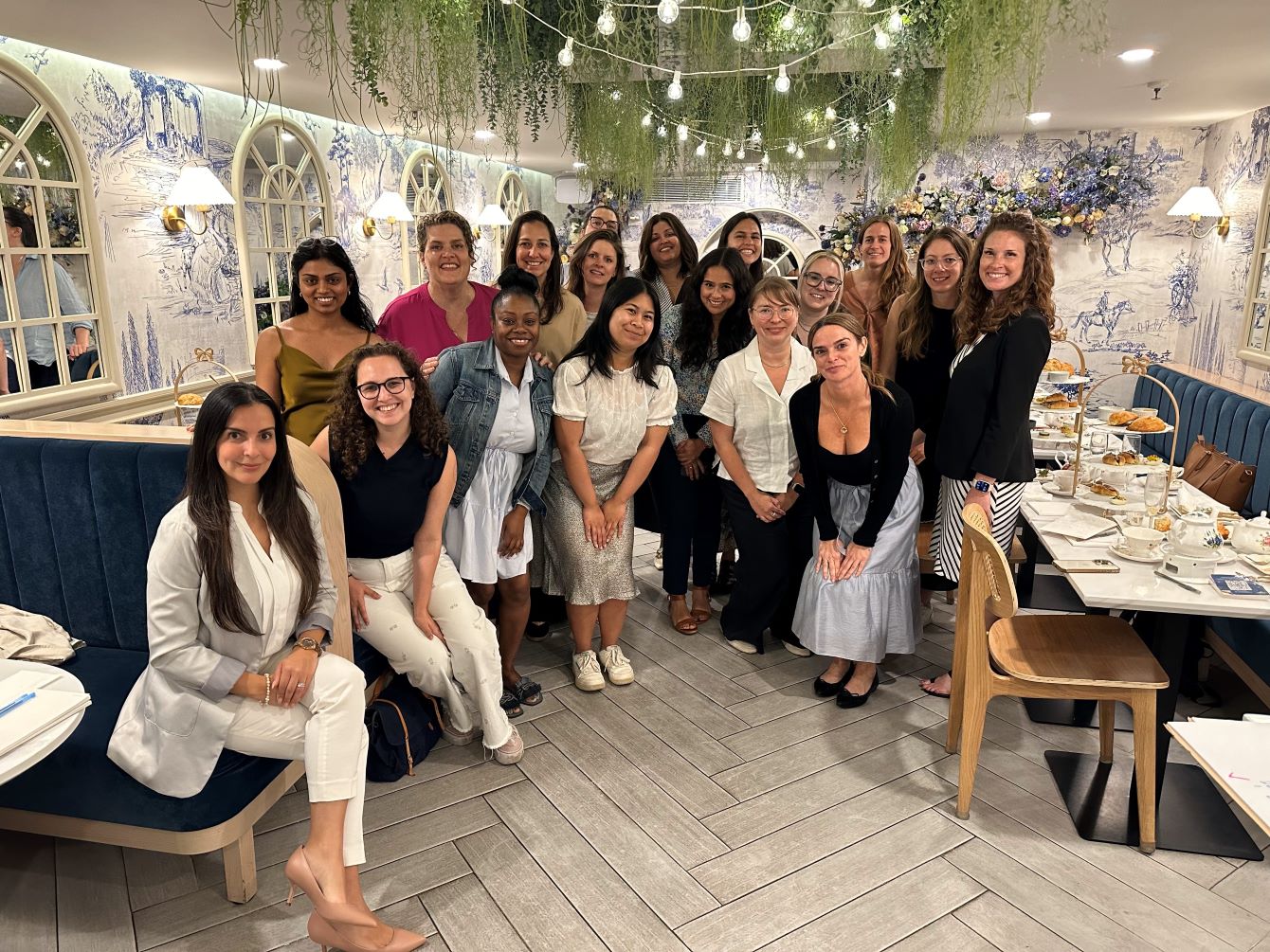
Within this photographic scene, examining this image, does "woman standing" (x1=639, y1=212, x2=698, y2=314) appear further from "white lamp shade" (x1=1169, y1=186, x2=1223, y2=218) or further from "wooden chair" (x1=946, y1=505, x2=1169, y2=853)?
"white lamp shade" (x1=1169, y1=186, x2=1223, y2=218)

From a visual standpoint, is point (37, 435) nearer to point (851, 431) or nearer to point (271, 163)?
point (851, 431)

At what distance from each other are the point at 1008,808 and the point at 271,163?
5.82 m

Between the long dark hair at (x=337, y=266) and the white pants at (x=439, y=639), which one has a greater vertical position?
the long dark hair at (x=337, y=266)

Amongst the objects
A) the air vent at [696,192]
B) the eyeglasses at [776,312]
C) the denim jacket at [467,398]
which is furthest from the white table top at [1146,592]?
the air vent at [696,192]

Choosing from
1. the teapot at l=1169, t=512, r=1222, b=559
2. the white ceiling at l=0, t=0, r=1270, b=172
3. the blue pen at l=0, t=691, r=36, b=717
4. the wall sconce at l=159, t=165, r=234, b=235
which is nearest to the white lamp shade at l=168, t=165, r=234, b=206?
the wall sconce at l=159, t=165, r=234, b=235

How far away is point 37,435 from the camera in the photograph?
8.32 feet

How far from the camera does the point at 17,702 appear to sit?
5.46ft

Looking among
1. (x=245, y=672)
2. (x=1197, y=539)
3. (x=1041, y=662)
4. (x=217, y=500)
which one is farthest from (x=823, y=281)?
(x=245, y=672)

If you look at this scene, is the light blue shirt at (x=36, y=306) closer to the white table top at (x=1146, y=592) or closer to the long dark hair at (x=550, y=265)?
the long dark hair at (x=550, y=265)

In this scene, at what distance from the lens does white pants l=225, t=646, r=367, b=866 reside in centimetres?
198

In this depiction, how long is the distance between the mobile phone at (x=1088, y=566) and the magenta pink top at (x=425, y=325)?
83.1 inches

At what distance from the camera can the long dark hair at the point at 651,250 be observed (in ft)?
12.4

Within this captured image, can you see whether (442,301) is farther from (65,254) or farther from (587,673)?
(65,254)

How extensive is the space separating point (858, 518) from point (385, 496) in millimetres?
1645
